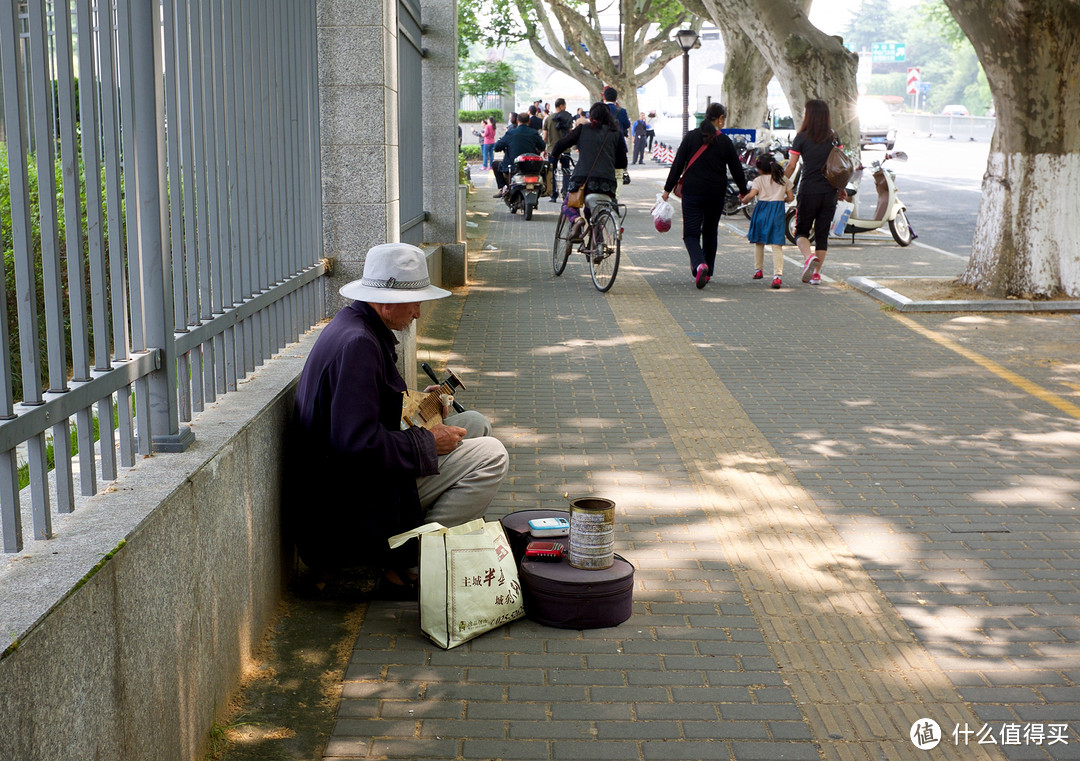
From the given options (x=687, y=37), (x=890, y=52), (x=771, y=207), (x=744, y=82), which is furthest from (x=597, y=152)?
(x=890, y=52)

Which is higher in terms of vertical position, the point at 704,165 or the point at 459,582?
the point at 704,165

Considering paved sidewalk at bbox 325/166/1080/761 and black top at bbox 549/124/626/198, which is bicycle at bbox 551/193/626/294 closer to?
black top at bbox 549/124/626/198

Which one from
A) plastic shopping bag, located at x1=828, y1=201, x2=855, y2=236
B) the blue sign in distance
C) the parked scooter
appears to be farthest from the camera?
the blue sign in distance

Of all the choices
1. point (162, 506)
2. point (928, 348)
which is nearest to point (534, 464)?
point (162, 506)

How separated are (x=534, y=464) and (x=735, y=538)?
4.63 ft

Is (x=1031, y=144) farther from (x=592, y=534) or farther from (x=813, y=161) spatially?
(x=592, y=534)

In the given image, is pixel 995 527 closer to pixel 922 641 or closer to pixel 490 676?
pixel 922 641

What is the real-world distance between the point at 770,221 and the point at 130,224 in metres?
10.1

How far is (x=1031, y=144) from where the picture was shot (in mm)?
10703

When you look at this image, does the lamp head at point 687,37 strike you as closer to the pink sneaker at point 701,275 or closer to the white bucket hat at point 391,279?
the pink sneaker at point 701,275

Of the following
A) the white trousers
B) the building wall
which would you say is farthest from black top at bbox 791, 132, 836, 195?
the white trousers

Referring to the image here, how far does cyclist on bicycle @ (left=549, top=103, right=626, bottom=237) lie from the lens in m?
12.3

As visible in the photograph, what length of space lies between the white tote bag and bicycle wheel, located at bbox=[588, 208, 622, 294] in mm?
7935

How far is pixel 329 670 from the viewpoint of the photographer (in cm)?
392
